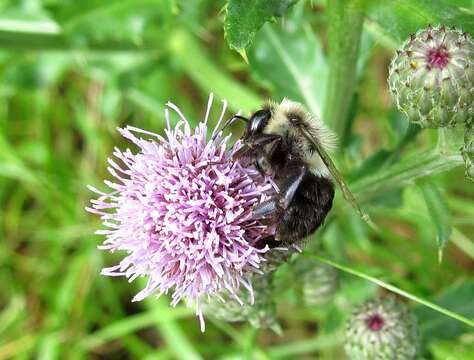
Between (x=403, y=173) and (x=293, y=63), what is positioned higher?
(x=293, y=63)

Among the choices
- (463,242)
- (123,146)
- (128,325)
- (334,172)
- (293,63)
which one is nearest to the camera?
(334,172)

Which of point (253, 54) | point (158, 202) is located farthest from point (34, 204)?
point (158, 202)

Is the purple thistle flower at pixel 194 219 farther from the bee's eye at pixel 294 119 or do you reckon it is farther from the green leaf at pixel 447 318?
the green leaf at pixel 447 318

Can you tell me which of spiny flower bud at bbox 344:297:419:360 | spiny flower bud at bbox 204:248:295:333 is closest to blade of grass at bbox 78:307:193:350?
spiny flower bud at bbox 204:248:295:333

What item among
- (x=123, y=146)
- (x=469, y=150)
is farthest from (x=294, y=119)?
(x=123, y=146)

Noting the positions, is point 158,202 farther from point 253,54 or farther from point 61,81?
point 61,81

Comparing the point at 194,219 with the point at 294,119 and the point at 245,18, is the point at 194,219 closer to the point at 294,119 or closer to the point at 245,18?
the point at 294,119
